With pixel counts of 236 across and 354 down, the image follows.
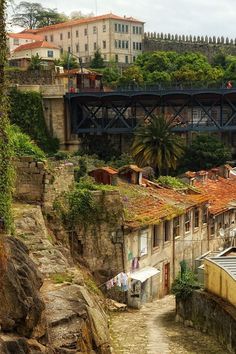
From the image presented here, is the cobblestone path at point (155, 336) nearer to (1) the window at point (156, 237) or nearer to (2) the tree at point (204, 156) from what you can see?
(1) the window at point (156, 237)

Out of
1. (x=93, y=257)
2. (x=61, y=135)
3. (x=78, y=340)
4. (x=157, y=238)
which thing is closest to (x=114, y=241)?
(x=93, y=257)

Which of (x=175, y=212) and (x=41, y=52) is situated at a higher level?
(x=41, y=52)

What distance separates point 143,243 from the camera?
91.5 feet

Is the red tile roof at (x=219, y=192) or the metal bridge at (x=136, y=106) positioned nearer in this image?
the red tile roof at (x=219, y=192)

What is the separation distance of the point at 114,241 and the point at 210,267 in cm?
483

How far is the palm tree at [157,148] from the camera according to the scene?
55.7m

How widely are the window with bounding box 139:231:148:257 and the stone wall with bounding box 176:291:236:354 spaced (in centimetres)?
393

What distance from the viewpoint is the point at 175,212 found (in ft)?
100

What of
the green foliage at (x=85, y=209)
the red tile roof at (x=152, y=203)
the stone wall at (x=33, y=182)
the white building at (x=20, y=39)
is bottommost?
the red tile roof at (x=152, y=203)

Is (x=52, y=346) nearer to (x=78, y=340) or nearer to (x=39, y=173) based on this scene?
(x=78, y=340)

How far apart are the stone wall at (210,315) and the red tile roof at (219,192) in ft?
43.6

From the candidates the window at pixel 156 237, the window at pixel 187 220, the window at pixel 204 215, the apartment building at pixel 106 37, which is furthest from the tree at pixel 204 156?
the apartment building at pixel 106 37

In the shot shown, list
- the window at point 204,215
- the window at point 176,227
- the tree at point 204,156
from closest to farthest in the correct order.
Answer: the window at point 176,227 → the window at point 204,215 → the tree at point 204,156

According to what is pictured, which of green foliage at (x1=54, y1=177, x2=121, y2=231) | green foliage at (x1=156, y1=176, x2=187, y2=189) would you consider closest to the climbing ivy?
green foliage at (x1=54, y1=177, x2=121, y2=231)
